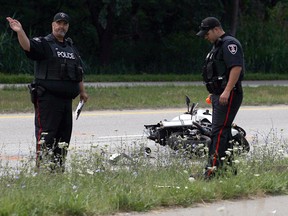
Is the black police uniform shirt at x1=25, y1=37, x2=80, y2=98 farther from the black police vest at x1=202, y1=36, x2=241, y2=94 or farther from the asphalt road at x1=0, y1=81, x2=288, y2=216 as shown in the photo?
the black police vest at x1=202, y1=36, x2=241, y2=94

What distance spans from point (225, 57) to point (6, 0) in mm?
24996

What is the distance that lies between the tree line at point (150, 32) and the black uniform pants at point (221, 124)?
22.2 meters

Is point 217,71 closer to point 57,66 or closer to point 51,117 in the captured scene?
point 57,66

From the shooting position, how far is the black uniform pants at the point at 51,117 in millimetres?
8109

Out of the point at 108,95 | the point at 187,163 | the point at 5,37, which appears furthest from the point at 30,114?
the point at 5,37

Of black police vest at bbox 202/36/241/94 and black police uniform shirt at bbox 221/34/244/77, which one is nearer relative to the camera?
black police uniform shirt at bbox 221/34/244/77

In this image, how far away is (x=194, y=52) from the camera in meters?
33.3

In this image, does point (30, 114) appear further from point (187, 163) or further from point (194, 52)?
point (194, 52)

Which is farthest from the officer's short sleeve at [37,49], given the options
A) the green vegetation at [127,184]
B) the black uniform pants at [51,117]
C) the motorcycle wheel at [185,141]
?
the motorcycle wheel at [185,141]

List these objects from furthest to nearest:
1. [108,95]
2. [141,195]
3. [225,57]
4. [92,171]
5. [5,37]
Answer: [5,37] < [108,95] < [225,57] < [92,171] < [141,195]

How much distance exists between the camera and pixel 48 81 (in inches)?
319

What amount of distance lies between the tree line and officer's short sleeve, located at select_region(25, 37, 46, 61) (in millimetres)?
21993

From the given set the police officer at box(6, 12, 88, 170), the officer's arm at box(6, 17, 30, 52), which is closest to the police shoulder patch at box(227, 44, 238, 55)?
the police officer at box(6, 12, 88, 170)

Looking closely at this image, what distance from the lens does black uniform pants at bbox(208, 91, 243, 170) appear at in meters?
7.95
